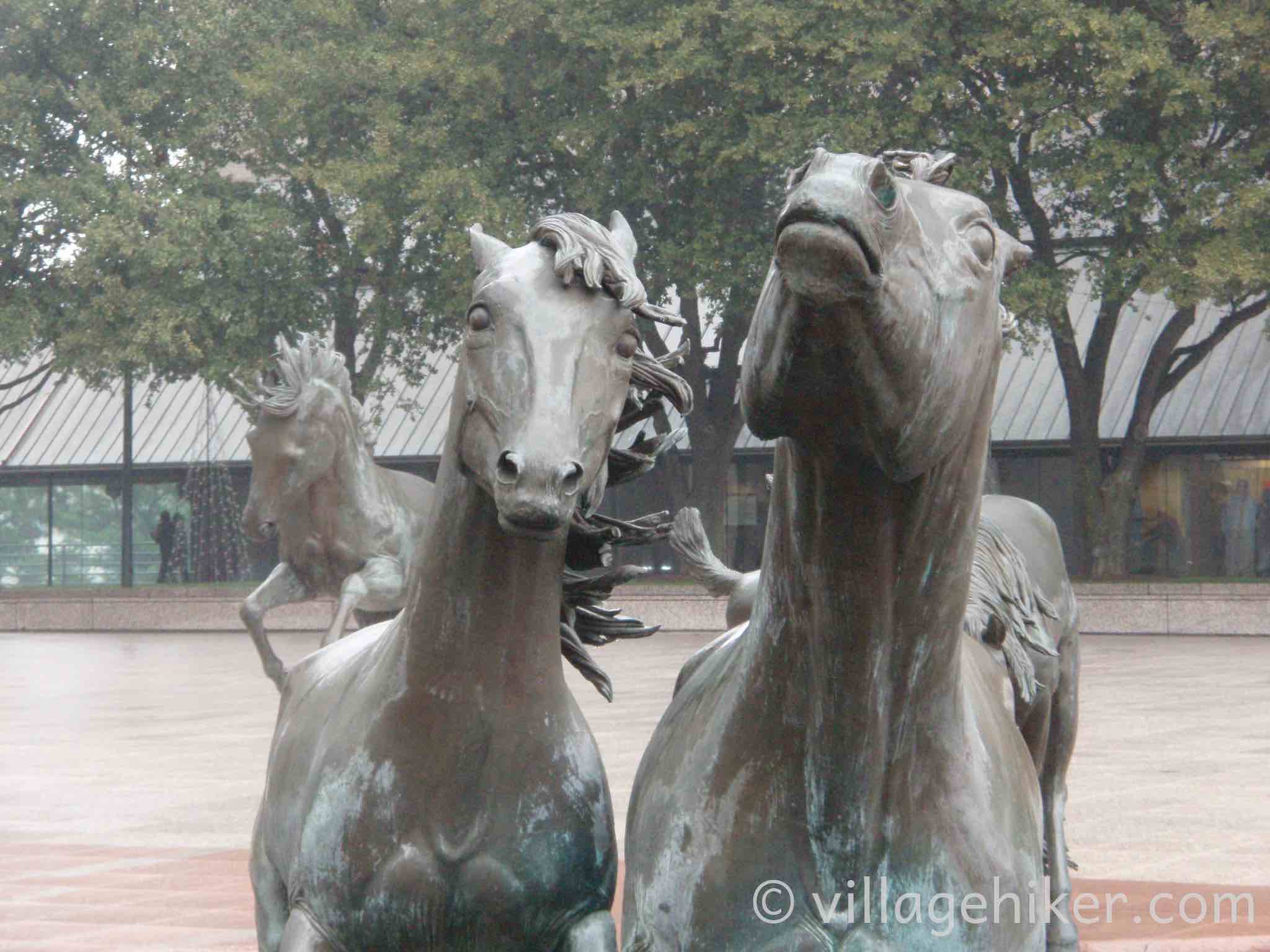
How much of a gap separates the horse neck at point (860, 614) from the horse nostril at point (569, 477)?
494 millimetres

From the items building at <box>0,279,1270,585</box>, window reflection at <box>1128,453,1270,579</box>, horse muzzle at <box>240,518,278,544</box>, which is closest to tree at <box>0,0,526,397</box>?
building at <box>0,279,1270,585</box>

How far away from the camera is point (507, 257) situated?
10.7 ft

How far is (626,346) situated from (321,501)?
8.25m

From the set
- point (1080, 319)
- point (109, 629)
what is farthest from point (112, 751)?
point (1080, 319)

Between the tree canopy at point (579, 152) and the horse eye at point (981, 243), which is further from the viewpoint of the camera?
the tree canopy at point (579, 152)

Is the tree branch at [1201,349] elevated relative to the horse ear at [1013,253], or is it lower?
elevated

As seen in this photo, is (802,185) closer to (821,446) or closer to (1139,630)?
(821,446)

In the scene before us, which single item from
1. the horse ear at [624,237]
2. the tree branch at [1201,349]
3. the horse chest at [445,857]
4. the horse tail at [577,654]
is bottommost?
the horse chest at [445,857]

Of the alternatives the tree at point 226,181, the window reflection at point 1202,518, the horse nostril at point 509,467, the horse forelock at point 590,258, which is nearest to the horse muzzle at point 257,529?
the horse forelock at point 590,258

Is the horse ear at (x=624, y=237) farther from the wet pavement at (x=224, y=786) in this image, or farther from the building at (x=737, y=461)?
the building at (x=737, y=461)

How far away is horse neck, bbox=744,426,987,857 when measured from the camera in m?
2.18

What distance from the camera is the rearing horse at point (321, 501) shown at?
33.2 feet

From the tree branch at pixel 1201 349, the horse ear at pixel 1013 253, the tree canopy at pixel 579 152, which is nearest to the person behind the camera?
the horse ear at pixel 1013 253

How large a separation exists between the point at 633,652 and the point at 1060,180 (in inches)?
315
